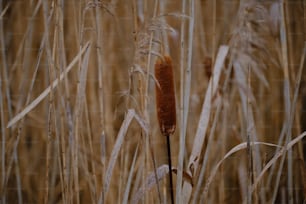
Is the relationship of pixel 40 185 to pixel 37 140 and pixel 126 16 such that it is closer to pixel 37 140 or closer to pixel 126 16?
pixel 37 140

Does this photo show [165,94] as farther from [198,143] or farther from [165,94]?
[198,143]

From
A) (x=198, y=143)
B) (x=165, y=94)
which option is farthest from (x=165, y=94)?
(x=198, y=143)

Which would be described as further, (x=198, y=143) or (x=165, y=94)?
(x=198, y=143)

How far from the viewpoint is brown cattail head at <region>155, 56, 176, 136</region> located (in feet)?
2.50

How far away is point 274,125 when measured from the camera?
4.47 feet

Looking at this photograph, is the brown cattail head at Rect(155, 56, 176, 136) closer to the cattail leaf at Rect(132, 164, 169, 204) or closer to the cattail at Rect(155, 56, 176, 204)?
the cattail at Rect(155, 56, 176, 204)

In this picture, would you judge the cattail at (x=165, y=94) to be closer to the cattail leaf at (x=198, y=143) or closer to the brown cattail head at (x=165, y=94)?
the brown cattail head at (x=165, y=94)

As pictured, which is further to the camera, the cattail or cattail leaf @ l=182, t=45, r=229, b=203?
cattail leaf @ l=182, t=45, r=229, b=203

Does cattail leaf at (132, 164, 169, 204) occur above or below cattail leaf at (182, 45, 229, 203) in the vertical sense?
below

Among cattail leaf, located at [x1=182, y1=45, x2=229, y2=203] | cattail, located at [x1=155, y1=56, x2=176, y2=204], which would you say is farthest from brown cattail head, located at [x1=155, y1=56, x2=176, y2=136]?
cattail leaf, located at [x1=182, y1=45, x2=229, y2=203]

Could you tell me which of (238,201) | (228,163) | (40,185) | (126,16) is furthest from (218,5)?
(40,185)

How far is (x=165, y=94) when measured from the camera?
771 mm

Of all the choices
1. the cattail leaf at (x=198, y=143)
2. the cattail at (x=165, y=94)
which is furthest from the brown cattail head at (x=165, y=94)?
the cattail leaf at (x=198, y=143)

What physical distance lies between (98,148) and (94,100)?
18 centimetres
